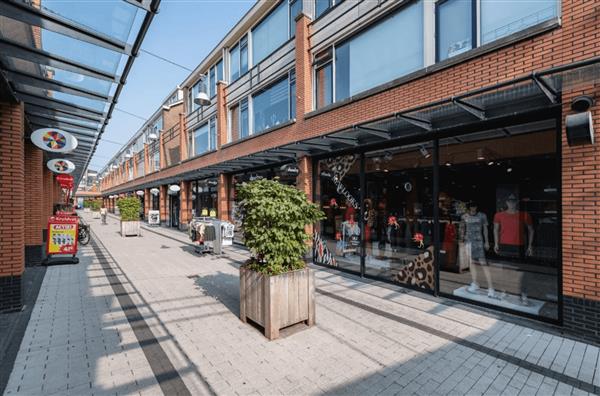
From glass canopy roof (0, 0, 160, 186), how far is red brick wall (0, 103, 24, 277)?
2.00ft

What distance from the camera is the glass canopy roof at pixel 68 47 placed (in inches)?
166

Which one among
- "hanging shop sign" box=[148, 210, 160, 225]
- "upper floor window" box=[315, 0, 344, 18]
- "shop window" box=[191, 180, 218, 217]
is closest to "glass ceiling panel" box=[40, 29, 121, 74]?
"upper floor window" box=[315, 0, 344, 18]

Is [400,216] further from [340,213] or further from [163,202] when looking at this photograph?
[163,202]

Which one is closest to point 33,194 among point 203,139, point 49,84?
point 49,84

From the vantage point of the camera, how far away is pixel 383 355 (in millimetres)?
3715

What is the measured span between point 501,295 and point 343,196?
451 cm

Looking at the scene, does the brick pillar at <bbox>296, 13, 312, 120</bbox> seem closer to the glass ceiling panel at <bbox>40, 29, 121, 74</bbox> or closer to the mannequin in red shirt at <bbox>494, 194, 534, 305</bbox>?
the glass ceiling panel at <bbox>40, 29, 121, 74</bbox>

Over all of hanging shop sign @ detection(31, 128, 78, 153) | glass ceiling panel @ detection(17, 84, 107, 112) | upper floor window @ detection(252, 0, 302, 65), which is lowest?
hanging shop sign @ detection(31, 128, 78, 153)

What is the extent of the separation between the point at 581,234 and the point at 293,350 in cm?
450

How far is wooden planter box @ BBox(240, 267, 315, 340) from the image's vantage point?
4172mm

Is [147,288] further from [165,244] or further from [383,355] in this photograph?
[165,244]

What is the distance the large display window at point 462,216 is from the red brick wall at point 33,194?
362 inches

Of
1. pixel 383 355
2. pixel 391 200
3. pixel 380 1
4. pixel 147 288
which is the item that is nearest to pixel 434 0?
pixel 380 1

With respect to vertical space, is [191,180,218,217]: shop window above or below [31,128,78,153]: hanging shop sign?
below
